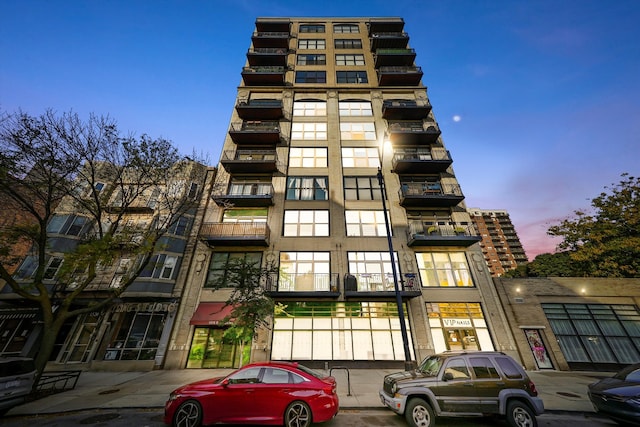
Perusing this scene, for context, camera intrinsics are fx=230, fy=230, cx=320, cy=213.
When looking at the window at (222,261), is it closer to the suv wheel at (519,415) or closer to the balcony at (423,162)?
the suv wheel at (519,415)

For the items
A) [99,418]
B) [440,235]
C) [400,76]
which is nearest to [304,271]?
[440,235]

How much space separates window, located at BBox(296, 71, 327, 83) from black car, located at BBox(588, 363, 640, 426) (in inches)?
1181

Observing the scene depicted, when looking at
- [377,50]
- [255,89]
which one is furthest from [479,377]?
[377,50]

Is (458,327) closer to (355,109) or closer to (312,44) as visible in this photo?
(355,109)

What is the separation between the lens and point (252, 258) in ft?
54.6

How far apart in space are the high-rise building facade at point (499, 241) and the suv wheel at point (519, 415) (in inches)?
4041

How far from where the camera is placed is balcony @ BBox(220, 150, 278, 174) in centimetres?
1922

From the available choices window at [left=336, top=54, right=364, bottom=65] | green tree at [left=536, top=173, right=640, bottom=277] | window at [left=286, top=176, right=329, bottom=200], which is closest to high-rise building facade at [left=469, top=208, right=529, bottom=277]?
green tree at [left=536, top=173, right=640, bottom=277]

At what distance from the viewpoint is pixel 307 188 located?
1959cm

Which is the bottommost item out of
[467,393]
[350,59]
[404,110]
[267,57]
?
[467,393]

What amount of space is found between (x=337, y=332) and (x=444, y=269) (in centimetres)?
878

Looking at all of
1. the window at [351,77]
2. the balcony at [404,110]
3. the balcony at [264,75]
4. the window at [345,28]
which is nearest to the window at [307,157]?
the balcony at [404,110]

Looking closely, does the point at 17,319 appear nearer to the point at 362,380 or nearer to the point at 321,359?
the point at 321,359

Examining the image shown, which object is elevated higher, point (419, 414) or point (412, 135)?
point (412, 135)
